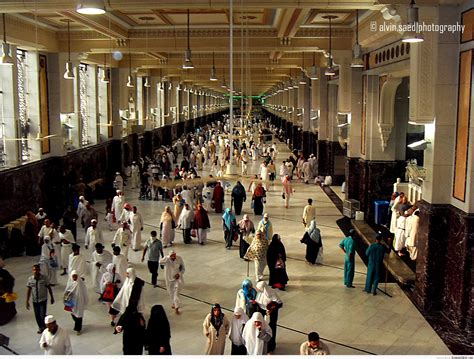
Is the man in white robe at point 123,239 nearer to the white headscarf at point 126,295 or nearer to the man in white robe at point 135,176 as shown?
the white headscarf at point 126,295

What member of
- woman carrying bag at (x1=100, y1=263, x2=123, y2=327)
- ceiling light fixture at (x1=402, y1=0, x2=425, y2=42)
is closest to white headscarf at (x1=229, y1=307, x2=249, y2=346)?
woman carrying bag at (x1=100, y1=263, x2=123, y2=327)

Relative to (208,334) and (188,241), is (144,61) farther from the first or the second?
(208,334)

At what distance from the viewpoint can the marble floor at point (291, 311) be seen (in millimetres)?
7949

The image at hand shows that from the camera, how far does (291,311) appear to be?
9242 mm

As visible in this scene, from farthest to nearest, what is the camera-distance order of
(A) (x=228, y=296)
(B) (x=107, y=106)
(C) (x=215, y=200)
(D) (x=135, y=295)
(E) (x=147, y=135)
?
1. (E) (x=147, y=135)
2. (B) (x=107, y=106)
3. (C) (x=215, y=200)
4. (A) (x=228, y=296)
5. (D) (x=135, y=295)

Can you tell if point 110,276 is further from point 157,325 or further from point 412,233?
point 412,233

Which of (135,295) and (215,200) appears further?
(215,200)

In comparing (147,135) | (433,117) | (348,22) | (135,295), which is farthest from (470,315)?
(147,135)

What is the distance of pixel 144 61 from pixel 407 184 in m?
13.4

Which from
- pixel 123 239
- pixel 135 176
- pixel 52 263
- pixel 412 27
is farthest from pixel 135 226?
pixel 135 176

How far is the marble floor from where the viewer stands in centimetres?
795

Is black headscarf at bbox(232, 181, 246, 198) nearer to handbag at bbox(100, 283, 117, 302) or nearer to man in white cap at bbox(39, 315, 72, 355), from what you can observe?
handbag at bbox(100, 283, 117, 302)

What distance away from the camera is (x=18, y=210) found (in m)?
14.5

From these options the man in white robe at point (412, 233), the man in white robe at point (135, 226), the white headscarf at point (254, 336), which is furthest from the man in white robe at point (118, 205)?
the white headscarf at point (254, 336)
